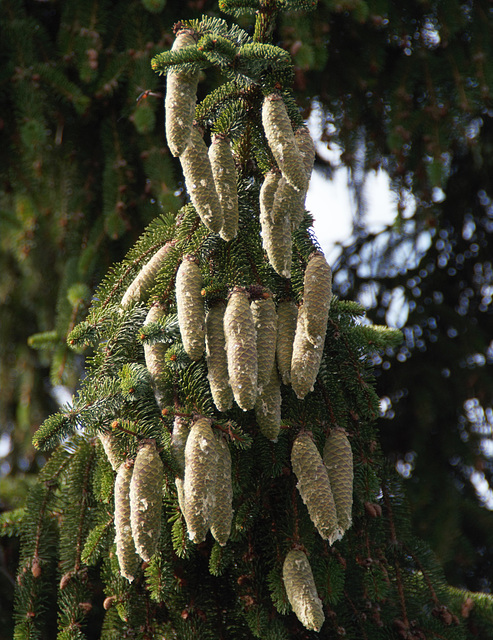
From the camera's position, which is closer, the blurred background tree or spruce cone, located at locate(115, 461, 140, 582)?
spruce cone, located at locate(115, 461, 140, 582)

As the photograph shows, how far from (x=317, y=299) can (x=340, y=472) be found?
0.27m

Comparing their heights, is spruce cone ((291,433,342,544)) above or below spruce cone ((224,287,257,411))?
below

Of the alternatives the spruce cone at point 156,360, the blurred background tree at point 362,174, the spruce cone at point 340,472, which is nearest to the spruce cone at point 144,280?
the spruce cone at point 156,360

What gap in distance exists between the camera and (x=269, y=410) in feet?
3.10

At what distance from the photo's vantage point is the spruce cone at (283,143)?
3.03ft

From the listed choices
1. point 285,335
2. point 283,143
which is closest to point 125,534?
point 285,335

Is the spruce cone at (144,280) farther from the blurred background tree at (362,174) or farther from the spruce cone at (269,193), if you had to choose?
the blurred background tree at (362,174)

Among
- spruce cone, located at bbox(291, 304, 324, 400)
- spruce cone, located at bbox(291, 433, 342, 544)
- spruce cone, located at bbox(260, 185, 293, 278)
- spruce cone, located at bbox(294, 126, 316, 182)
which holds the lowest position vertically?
spruce cone, located at bbox(291, 433, 342, 544)

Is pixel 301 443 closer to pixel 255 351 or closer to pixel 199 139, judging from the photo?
pixel 255 351

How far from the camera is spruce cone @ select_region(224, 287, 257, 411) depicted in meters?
0.84

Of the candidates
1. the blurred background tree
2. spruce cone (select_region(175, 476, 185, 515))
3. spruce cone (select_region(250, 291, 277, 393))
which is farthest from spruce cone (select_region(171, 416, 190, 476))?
the blurred background tree

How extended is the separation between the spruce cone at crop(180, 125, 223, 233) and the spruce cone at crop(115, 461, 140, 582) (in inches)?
16.1

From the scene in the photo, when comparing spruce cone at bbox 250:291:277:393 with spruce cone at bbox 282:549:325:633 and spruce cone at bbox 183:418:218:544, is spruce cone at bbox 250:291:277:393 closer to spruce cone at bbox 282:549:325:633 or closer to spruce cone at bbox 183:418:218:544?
spruce cone at bbox 183:418:218:544

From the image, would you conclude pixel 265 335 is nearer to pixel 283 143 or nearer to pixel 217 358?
pixel 217 358
